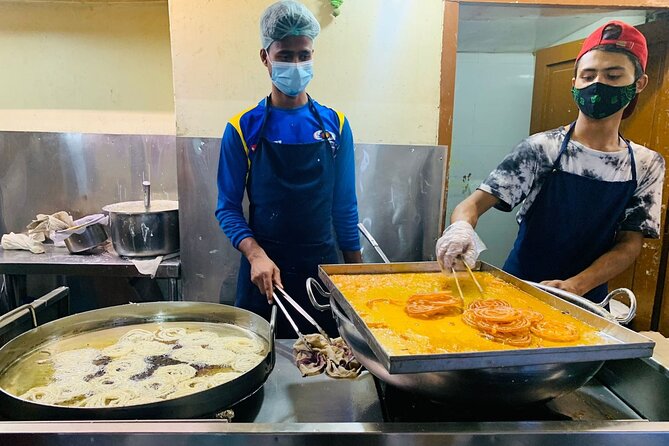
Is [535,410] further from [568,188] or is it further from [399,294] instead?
[568,188]

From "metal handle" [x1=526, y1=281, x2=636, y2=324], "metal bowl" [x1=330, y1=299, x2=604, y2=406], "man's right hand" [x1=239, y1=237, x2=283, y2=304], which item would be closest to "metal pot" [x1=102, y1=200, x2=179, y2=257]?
"man's right hand" [x1=239, y1=237, x2=283, y2=304]

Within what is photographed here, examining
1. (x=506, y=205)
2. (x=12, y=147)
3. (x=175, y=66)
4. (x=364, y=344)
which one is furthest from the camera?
(x=12, y=147)

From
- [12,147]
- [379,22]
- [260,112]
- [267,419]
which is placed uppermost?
[379,22]

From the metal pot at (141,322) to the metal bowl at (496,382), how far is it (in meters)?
0.30

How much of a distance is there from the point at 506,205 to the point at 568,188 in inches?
10.6

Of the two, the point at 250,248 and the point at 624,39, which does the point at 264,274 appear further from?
the point at 624,39

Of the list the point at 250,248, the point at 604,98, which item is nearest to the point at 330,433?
the point at 250,248

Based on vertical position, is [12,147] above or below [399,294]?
above

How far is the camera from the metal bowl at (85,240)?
8.15 feet

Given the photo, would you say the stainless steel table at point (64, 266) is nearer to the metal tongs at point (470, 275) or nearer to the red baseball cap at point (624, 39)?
the metal tongs at point (470, 275)

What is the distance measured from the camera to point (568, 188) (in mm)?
1805

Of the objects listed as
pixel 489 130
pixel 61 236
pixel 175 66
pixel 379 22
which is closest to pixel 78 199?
pixel 61 236

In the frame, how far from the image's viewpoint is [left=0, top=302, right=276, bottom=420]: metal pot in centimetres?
87

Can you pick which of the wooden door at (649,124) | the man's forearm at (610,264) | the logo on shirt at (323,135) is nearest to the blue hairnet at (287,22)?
the logo on shirt at (323,135)
